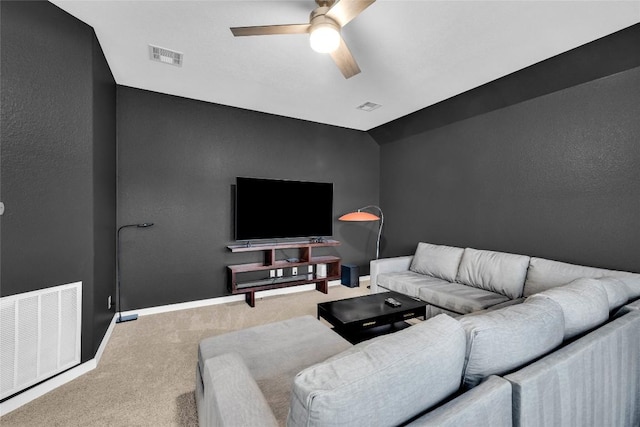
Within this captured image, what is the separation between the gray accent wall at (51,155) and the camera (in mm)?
1837

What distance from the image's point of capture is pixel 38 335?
194 cm

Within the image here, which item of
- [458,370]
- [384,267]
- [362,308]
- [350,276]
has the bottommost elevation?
[350,276]

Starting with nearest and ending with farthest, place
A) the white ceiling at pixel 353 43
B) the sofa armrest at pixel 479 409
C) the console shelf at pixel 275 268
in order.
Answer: the sofa armrest at pixel 479 409 < the white ceiling at pixel 353 43 < the console shelf at pixel 275 268

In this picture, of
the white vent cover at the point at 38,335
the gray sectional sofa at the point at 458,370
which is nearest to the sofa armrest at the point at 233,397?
the gray sectional sofa at the point at 458,370

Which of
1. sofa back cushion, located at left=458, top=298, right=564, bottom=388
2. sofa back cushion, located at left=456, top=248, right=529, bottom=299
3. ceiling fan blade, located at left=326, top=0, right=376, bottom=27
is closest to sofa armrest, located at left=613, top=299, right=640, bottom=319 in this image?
sofa back cushion, located at left=458, top=298, right=564, bottom=388

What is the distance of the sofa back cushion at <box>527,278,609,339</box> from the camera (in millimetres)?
1340

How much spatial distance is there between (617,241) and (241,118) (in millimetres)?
4455

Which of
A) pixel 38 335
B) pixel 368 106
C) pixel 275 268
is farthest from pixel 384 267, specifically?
pixel 38 335

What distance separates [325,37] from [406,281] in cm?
277

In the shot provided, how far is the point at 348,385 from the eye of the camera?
2.47ft

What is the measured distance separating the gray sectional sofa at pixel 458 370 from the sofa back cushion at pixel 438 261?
5.57 feet

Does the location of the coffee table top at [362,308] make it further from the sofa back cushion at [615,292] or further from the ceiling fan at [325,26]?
the ceiling fan at [325,26]

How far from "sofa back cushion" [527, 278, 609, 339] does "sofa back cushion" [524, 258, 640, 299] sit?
1232 mm

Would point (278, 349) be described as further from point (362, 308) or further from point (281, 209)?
point (281, 209)
